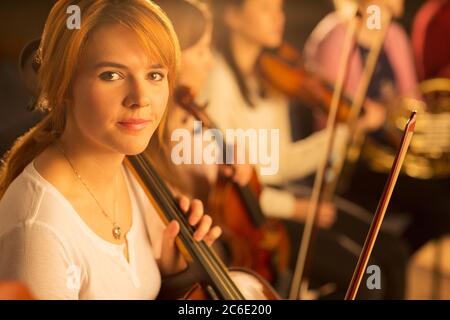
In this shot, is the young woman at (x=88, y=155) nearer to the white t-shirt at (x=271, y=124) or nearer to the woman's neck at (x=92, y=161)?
the woman's neck at (x=92, y=161)

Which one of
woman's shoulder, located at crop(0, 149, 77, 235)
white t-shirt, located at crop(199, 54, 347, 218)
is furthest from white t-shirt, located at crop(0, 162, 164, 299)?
white t-shirt, located at crop(199, 54, 347, 218)

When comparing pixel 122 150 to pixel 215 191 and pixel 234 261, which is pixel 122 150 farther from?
pixel 234 261

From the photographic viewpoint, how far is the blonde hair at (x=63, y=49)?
138 centimetres

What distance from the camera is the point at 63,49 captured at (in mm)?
1381

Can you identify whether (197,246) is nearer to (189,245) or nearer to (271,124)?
(189,245)

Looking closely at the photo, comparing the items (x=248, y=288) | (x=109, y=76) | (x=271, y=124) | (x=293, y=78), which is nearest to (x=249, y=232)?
(x=248, y=288)

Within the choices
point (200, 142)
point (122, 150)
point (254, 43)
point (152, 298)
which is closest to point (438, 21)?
point (254, 43)

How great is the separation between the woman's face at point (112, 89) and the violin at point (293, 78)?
0.25 metres

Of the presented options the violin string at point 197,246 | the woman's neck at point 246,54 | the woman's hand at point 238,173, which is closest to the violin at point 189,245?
the violin string at point 197,246

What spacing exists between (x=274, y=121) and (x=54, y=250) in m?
0.53

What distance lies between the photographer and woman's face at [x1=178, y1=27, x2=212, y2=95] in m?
1.49

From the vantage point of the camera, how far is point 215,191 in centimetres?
153

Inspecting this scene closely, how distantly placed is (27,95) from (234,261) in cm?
54
